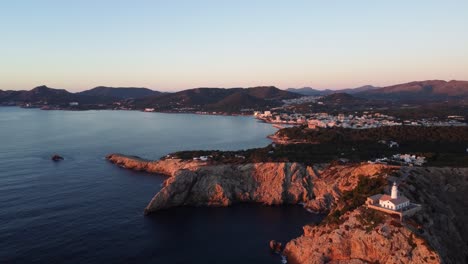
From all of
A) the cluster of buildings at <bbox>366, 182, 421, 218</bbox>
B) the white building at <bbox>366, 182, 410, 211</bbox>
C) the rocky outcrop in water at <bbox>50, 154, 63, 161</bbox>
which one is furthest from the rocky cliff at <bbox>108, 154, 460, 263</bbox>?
the rocky outcrop in water at <bbox>50, 154, 63, 161</bbox>

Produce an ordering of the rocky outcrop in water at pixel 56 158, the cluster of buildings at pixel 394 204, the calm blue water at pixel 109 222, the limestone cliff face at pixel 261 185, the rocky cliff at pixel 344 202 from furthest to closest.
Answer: the rocky outcrop in water at pixel 56 158, the limestone cliff face at pixel 261 185, the calm blue water at pixel 109 222, the cluster of buildings at pixel 394 204, the rocky cliff at pixel 344 202

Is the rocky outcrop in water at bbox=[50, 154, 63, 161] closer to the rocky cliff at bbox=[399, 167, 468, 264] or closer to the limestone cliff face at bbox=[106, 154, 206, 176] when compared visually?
the limestone cliff face at bbox=[106, 154, 206, 176]

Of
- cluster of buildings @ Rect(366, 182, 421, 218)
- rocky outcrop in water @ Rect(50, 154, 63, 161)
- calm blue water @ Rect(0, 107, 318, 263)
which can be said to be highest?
cluster of buildings @ Rect(366, 182, 421, 218)

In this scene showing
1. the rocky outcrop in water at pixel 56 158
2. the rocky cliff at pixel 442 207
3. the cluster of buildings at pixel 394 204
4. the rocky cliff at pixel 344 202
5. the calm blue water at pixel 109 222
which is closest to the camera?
the rocky cliff at pixel 344 202

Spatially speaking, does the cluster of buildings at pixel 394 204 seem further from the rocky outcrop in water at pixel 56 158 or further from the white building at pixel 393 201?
the rocky outcrop in water at pixel 56 158

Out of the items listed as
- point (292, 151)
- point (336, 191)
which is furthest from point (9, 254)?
point (292, 151)

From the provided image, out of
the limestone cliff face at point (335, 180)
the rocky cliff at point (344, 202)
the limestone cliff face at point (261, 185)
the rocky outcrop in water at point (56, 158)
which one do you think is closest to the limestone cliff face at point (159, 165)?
the rocky cliff at point (344, 202)

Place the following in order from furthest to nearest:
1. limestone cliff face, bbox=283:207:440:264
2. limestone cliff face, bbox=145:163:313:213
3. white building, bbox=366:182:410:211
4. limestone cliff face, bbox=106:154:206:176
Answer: limestone cliff face, bbox=106:154:206:176
limestone cliff face, bbox=145:163:313:213
white building, bbox=366:182:410:211
limestone cliff face, bbox=283:207:440:264

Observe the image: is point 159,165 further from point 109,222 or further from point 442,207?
point 442,207

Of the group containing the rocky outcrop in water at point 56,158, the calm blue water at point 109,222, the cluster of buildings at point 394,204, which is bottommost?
the calm blue water at point 109,222
